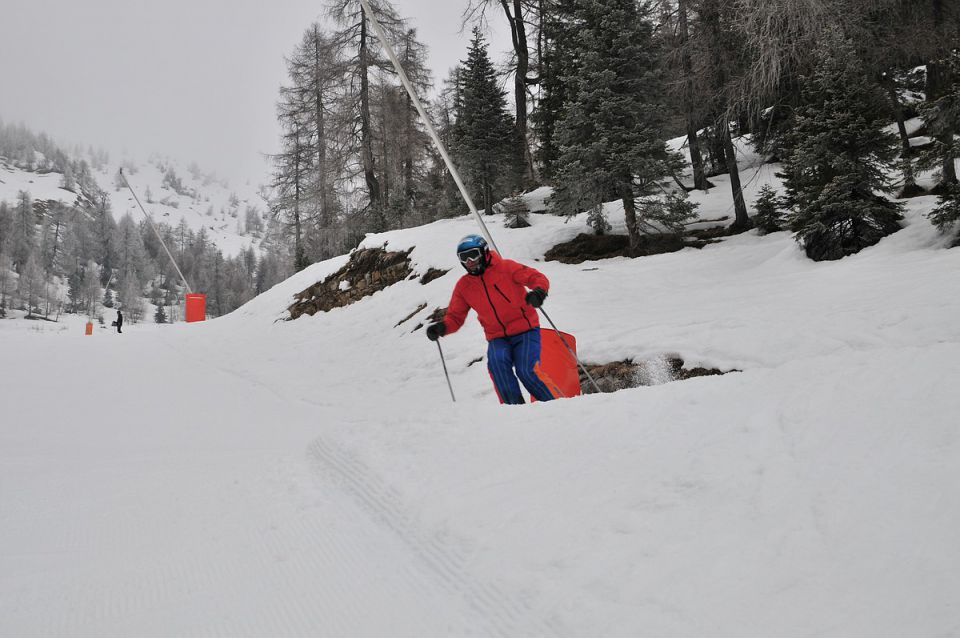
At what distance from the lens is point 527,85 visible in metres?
18.7

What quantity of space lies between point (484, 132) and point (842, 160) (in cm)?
1216

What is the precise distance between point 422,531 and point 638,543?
108 centimetres

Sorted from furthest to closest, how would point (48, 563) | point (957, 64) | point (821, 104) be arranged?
point (821, 104) → point (957, 64) → point (48, 563)

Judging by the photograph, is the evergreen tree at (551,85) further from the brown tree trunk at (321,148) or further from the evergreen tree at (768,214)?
the brown tree trunk at (321,148)

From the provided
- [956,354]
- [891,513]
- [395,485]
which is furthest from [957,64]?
[395,485]

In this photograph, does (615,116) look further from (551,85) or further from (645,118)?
(551,85)

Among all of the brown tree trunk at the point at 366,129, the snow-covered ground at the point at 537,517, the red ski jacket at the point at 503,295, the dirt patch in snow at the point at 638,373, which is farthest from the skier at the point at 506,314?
the brown tree trunk at the point at 366,129

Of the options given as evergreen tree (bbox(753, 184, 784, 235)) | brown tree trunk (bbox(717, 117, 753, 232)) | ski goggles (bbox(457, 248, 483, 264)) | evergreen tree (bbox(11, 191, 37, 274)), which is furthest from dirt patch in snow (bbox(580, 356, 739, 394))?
evergreen tree (bbox(11, 191, 37, 274))

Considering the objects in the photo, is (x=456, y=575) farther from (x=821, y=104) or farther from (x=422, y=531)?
(x=821, y=104)

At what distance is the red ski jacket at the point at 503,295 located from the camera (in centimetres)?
489

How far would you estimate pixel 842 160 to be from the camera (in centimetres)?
774

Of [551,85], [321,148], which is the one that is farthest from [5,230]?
[551,85]

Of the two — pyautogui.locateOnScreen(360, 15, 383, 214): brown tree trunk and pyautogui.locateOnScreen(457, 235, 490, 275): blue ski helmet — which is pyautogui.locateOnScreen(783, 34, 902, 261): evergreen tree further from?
pyautogui.locateOnScreen(360, 15, 383, 214): brown tree trunk

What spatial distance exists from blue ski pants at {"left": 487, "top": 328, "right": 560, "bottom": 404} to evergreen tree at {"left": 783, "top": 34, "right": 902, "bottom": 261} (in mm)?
6151
